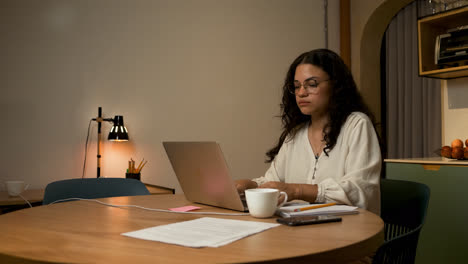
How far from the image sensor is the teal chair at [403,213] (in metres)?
1.06

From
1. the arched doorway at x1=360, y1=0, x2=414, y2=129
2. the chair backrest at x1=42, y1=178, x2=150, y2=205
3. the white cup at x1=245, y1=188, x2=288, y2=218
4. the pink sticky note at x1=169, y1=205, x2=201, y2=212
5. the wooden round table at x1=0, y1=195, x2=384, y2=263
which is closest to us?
the wooden round table at x1=0, y1=195, x2=384, y2=263

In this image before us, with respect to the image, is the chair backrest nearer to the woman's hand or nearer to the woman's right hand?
the woman's right hand

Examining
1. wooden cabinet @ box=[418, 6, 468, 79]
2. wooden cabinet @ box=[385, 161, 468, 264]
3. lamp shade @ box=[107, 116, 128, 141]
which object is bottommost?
wooden cabinet @ box=[385, 161, 468, 264]

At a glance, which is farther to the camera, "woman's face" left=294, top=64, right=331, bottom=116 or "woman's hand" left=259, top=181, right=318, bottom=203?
"woman's face" left=294, top=64, right=331, bottom=116

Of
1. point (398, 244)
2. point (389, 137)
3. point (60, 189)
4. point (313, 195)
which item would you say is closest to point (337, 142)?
point (313, 195)

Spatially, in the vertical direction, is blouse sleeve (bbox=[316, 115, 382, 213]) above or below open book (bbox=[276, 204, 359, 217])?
above

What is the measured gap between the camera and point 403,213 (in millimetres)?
1417

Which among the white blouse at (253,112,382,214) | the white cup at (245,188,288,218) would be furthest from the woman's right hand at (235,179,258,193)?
the white cup at (245,188,288,218)

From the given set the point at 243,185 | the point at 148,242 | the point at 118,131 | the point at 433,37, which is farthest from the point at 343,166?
the point at 433,37

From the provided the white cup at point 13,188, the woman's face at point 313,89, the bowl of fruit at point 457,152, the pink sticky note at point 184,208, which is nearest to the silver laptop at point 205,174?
the pink sticky note at point 184,208

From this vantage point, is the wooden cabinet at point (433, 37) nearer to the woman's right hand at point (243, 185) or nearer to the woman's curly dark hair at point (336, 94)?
the woman's curly dark hair at point (336, 94)

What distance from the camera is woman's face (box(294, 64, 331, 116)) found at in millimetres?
1689

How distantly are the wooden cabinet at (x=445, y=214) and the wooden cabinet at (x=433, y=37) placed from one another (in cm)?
74

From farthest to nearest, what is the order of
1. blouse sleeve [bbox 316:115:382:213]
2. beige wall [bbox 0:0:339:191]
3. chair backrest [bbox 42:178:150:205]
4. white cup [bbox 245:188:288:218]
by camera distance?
beige wall [bbox 0:0:339:191]
chair backrest [bbox 42:178:150:205]
blouse sleeve [bbox 316:115:382:213]
white cup [bbox 245:188:288:218]
